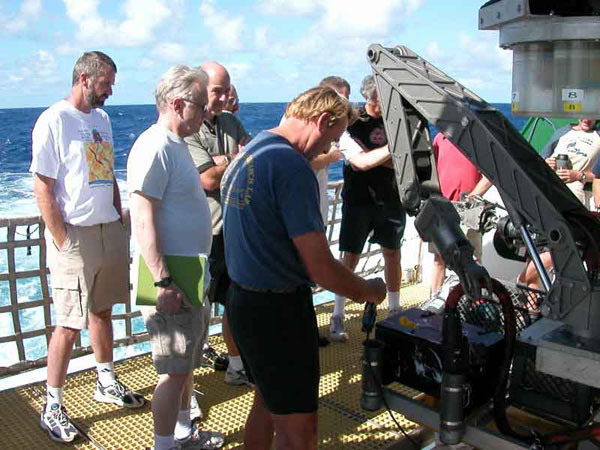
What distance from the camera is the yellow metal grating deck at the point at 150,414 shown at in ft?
10.7

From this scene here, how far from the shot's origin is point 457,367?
85.1 inches

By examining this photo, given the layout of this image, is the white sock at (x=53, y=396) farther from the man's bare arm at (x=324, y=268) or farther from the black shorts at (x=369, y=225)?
the black shorts at (x=369, y=225)

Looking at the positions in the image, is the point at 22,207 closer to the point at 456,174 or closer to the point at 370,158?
the point at 456,174

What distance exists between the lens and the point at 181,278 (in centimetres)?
282

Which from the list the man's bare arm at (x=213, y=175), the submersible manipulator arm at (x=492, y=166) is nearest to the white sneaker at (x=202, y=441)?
the man's bare arm at (x=213, y=175)

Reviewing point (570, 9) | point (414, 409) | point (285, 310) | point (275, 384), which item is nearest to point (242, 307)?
point (285, 310)

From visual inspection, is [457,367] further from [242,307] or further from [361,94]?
[361,94]

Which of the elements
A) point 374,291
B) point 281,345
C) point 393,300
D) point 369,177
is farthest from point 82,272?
point 393,300

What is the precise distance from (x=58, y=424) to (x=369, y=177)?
8.42 ft

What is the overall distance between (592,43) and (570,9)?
0.49ft

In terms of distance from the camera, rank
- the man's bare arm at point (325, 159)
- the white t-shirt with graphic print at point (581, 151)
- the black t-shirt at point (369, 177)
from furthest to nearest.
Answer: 1. the white t-shirt with graphic print at point (581, 151)
2. the black t-shirt at point (369, 177)
3. the man's bare arm at point (325, 159)

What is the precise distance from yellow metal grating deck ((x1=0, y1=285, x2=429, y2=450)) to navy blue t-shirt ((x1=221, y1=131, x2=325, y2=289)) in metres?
1.33

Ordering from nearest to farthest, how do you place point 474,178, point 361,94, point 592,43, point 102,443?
1. point 592,43
2. point 102,443
3. point 361,94
4. point 474,178

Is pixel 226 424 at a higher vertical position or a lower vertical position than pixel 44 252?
lower
